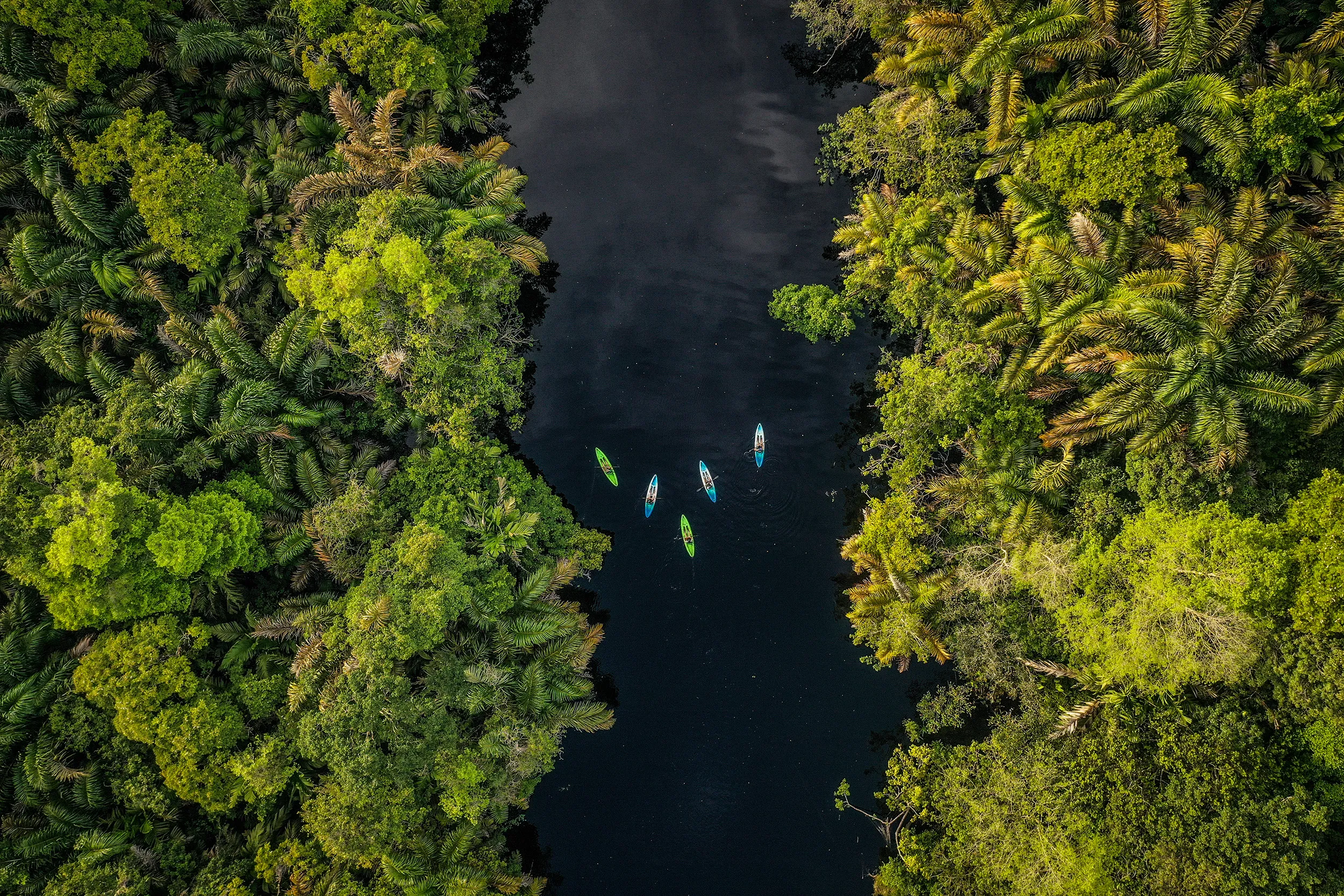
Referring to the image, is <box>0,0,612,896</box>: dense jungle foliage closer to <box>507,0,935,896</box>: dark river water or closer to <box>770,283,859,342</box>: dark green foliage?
<box>507,0,935,896</box>: dark river water

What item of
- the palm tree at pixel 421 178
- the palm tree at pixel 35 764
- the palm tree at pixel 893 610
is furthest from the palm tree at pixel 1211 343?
the palm tree at pixel 35 764

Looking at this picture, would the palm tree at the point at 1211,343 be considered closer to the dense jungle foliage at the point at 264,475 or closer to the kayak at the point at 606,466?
the kayak at the point at 606,466

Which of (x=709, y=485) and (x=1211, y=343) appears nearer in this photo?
(x=1211, y=343)

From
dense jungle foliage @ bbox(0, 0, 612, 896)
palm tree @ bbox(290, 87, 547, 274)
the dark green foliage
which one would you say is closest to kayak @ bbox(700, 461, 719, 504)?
dense jungle foliage @ bbox(0, 0, 612, 896)

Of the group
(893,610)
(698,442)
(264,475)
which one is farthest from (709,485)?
(264,475)

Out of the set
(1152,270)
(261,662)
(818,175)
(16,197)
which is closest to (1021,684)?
(1152,270)

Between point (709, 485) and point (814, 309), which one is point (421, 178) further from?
point (709, 485)
